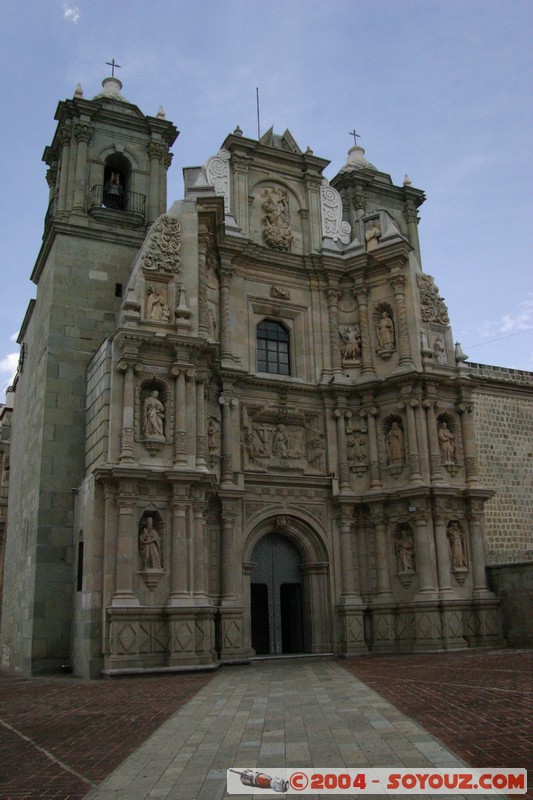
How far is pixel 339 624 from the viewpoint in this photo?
2286 centimetres

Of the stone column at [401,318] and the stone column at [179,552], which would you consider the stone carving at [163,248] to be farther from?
the stone column at [401,318]

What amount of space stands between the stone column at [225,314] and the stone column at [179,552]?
240 inches

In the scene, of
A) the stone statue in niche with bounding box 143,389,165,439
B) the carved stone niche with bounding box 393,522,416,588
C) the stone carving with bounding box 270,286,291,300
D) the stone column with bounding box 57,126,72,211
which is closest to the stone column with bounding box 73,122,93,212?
the stone column with bounding box 57,126,72,211

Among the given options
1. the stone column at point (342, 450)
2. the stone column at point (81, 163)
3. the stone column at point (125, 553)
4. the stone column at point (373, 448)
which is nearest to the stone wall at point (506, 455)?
the stone column at point (373, 448)

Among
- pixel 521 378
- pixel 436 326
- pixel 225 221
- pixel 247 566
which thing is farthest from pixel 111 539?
pixel 521 378

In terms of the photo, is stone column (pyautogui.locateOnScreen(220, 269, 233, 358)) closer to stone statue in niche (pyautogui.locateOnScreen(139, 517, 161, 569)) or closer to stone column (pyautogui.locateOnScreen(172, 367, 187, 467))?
stone column (pyautogui.locateOnScreen(172, 367, 187, 467))

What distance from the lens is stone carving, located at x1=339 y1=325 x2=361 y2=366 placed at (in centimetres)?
2580

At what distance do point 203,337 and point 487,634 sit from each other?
40.8 feet

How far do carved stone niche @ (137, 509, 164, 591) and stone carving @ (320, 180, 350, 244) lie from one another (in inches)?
520

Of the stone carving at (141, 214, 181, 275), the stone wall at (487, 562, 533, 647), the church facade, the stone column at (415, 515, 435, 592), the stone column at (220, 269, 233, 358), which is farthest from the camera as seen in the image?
the stone column at (220, 269, 233, 358)

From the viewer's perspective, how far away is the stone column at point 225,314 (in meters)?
23.6

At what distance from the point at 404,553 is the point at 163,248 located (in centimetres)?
1187

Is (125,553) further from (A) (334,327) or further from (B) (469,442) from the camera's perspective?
(B) (469,442)

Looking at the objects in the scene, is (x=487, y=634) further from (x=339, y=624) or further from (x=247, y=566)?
(x=247, y=566)
